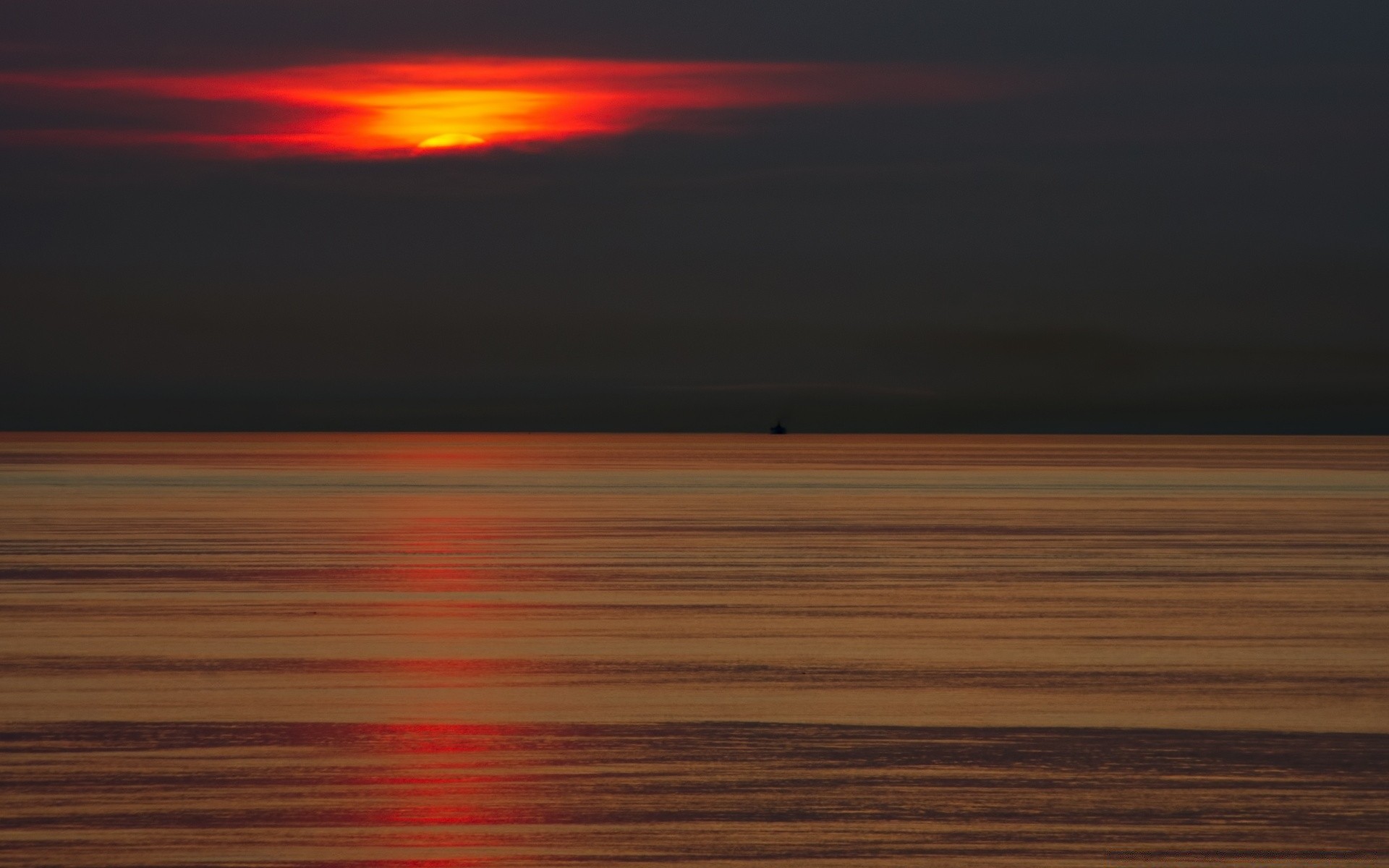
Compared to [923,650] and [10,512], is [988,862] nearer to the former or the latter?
[923,650]

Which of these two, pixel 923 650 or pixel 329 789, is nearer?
pixel 329 789

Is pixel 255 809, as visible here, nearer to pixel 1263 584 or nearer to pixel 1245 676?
pixel 1245 676

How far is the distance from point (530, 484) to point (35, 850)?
7225 centimetres

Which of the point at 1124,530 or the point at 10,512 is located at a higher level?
the point at 10,512

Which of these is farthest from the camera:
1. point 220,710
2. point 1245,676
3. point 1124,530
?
point 1124,530

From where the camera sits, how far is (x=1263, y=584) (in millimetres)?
27328

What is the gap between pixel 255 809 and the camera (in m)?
11.0

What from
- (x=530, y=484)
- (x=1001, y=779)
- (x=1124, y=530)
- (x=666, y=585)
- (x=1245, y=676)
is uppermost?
(x=530, y=484)

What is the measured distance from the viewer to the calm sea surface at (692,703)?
10.6m

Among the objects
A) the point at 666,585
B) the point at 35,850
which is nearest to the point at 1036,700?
the point at 35,850

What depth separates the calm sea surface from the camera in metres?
10.6

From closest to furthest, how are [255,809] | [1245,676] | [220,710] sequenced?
[255,809]
[220,710]
[1245,676]

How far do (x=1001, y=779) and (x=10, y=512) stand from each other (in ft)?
149

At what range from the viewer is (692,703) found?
50.1ft
